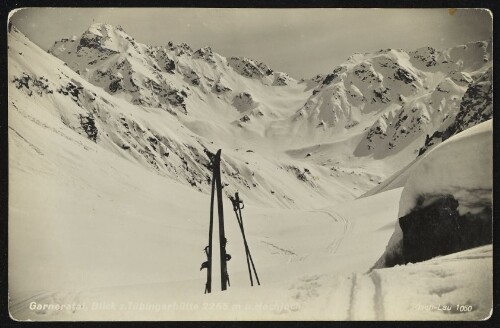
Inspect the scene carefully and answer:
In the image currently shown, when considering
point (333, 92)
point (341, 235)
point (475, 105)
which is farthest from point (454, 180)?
point (333, 92)

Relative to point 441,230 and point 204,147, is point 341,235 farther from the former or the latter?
point 204,147

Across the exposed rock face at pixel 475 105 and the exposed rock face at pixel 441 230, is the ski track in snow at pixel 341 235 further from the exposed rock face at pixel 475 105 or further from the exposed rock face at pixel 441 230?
the exposed rock face at pixel 475 105

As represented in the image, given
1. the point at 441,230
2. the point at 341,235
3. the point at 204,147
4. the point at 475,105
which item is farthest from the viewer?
the point at 204,147

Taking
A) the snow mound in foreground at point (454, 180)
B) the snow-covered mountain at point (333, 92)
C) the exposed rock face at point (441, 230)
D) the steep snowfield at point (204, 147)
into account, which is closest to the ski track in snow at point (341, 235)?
the steep snowfield at point (204, 147)

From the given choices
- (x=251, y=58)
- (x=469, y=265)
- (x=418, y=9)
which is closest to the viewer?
(x=469, y=265)

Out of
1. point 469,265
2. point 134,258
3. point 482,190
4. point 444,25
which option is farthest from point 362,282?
point 444,25

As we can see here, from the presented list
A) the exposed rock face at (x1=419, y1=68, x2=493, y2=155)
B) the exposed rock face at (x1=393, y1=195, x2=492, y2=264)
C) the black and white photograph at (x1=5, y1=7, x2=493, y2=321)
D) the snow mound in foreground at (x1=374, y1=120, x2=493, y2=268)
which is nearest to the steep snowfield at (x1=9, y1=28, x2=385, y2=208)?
the black and white photograph at (x1=5, y1=7, x2=493, y2=321)

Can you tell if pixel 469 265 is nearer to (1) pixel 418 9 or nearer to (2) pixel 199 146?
(1) pixel 418 9
